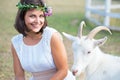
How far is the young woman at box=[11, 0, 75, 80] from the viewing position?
379 centimetres

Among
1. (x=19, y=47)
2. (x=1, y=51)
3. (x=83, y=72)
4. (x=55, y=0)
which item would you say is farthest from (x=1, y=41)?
(x=55, y=0)

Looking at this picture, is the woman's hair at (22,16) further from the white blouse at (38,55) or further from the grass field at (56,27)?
the grass field at (56,27)

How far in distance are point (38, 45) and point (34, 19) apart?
0.32 metres

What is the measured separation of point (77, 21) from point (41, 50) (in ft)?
31.9

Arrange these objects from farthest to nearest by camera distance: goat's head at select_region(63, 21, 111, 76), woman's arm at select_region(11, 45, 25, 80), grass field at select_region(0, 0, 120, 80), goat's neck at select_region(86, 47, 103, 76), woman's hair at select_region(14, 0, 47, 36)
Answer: grass field at select_region(0, 0, 120, 80), goat's neck at select_region(86, 47, 103, 76), goat's head at select_region(63, 21, 111, 76), woman's arm at select_region(11, 45, 25, 80), woman's hair at select_region(14, 0, 47, 36)

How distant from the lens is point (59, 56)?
3855 mm

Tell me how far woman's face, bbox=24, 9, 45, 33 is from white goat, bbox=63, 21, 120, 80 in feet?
3.23

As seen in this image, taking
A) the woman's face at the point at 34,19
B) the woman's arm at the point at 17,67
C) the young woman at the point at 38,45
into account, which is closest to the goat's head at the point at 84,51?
the young woman at the point at 38,45

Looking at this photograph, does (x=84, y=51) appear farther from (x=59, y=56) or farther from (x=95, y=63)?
(x=59, y=56)

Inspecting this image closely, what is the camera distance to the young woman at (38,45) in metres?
3.79

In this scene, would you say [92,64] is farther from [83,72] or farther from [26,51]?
[26,51]

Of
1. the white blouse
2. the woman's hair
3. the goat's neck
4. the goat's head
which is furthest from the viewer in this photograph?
the goat's neck

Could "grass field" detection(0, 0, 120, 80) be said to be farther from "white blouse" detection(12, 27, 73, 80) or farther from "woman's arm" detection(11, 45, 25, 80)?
"white blouse" detection(12, 27, 73, 80)

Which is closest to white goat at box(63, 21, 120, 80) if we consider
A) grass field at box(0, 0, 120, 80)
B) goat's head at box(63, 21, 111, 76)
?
goat's head at box(63, 21, 111, 76)
